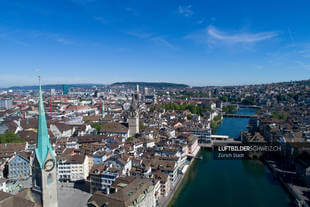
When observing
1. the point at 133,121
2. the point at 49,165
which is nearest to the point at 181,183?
the point at 49,165

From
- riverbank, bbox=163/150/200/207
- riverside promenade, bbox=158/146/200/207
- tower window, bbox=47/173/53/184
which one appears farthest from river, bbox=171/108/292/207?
tower window, bbox=47/173/53/184

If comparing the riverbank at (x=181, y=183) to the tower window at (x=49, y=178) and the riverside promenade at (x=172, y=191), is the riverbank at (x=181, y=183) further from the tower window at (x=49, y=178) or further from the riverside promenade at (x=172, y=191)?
the tower window at (x=49, y=178)

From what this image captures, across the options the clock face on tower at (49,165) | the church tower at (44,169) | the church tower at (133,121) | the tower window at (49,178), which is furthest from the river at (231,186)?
the church tower at (133,121)

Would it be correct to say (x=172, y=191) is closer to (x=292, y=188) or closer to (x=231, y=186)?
(x=231, y=186)

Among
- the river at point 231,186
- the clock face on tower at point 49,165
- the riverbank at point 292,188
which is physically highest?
the clock face on tower at point 49,165

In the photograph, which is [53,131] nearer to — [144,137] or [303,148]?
[144,137]

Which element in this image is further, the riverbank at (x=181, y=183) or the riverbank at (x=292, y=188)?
the riverbank at (x=181, y=183)
